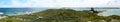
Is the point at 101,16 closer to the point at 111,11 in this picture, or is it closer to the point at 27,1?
the point at 111,11

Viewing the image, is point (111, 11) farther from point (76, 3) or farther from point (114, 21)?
point (76, 3)

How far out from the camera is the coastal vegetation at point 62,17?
1953 millimetres

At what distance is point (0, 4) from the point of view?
1.96 metres

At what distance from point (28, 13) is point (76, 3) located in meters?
0.43

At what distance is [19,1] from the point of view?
6.47 ft

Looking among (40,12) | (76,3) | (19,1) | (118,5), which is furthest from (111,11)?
(19,1)

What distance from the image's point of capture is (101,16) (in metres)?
1.98

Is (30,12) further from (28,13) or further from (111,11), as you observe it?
(111,11)

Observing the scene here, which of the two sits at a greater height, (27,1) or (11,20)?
(27,1)

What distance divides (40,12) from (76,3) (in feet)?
1.07

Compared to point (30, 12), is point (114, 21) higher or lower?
lower

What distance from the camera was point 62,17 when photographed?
1965mm

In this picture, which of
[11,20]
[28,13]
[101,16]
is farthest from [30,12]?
[101,16]

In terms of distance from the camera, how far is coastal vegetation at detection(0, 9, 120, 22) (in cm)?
195
